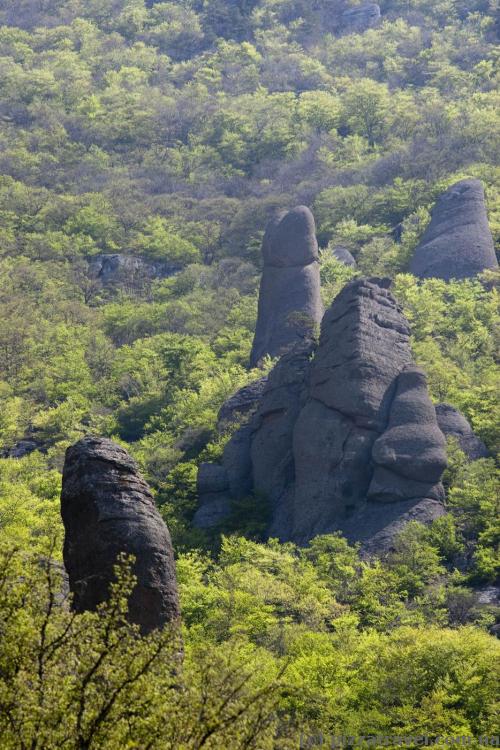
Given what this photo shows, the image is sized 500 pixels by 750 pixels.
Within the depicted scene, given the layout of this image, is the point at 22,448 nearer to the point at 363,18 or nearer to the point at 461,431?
the point at 461,431

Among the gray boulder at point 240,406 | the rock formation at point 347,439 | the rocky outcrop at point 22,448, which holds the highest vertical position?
the rock formation at point 347,439

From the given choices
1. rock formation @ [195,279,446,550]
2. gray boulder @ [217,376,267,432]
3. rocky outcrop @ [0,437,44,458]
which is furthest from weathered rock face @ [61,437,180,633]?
rocky outcrop @ [0,437,44,458]

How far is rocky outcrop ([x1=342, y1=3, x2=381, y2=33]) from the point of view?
14825 centimetres

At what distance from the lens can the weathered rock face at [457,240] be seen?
208 ft

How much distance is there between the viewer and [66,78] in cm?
13312

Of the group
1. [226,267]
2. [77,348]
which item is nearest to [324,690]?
[77,348]

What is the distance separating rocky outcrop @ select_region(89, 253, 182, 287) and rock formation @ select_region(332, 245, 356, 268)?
55.4 ft

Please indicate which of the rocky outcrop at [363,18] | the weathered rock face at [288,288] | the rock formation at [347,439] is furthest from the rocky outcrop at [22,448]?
the rocky outcrop at [363,18]

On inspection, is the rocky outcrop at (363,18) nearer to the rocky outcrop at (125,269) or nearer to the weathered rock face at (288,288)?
the rocky outcrop at (125,269)

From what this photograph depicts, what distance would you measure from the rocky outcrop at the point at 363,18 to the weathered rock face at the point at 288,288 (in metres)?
93.6

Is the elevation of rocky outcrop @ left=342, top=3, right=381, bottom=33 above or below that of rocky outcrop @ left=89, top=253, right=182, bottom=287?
above

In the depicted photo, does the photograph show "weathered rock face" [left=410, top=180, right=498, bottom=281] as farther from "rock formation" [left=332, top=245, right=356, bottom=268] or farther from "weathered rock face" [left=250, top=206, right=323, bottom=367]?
"weathered rock face" [left=250, top=206, right=323, bottom=367]

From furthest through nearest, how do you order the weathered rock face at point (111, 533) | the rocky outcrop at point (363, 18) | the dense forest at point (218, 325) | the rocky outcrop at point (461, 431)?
A: the rocky outcrop at point (363, 18)
the rocky outcrop at point (461, 431)
the weathered rock face at point (111, 533)
the dense forest at point (218, 325)

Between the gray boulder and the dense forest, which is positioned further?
the gray boulder
